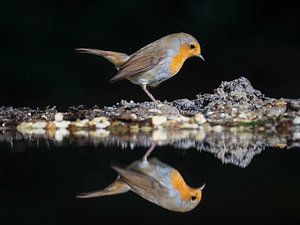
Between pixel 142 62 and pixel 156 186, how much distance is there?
303cm

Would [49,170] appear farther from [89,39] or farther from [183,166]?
[89,39]

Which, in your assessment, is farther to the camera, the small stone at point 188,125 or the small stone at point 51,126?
the small stone at point 51,126

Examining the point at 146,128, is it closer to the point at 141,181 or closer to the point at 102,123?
the point at 102,123

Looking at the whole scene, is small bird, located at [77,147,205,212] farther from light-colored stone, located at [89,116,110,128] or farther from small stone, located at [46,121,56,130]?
small stone, located at [46,121,56,130]

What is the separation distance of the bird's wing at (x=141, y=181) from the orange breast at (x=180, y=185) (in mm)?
65

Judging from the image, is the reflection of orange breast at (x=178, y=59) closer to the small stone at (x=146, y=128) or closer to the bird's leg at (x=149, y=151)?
the small stone at (x=146, y=128)

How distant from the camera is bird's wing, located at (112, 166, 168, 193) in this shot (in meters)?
3.53

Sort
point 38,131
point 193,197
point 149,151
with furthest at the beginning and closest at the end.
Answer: point 38,131 < point 149,151 < point 193,197

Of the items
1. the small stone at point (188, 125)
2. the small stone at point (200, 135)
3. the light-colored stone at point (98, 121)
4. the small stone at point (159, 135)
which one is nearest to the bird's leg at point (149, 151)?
the small stone at point (159, 135)

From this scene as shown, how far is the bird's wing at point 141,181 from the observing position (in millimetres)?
3531

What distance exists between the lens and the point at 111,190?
11.2ft

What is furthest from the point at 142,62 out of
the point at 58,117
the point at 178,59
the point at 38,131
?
the point at 38,131

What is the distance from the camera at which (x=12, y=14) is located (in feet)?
34.8

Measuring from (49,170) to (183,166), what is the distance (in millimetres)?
701
